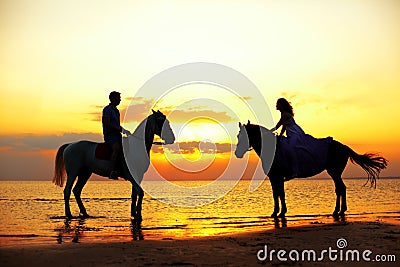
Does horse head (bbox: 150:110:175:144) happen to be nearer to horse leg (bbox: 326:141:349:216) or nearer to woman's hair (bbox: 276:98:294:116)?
woman's hair (bbox: 276:98:294:116)

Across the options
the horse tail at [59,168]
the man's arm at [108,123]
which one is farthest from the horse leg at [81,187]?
the man's arm at [108,123]

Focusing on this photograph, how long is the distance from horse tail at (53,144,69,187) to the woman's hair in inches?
279

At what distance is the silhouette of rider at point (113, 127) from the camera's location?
13.1 metres

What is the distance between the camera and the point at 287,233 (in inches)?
406

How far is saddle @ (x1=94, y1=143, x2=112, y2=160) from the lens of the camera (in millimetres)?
13656

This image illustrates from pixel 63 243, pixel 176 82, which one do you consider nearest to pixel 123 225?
pixel 63 243

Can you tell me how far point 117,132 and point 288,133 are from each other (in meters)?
5.22

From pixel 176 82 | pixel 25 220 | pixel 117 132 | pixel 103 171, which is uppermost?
pixel 176 82

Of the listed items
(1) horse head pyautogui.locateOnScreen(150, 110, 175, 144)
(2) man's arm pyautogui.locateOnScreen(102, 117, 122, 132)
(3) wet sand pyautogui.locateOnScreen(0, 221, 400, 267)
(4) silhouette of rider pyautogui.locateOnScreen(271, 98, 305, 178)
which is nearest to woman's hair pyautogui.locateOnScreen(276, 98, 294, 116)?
(4) silhouette of rider pyautogui.locateOnScreen(271, 98, 305, 178)

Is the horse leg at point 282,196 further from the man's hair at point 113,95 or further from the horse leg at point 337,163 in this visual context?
the man's hair at point 113,95

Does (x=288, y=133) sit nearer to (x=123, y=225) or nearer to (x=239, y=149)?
(x=239, y=149)

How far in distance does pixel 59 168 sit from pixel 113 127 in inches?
129

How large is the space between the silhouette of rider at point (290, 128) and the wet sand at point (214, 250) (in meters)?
3.82

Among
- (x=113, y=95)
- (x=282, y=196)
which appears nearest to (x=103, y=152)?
(x=113, y=95)
